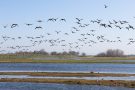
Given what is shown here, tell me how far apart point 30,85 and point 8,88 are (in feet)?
15.2

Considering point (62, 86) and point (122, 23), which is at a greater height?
point (122, 23)

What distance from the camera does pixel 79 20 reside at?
137 feet

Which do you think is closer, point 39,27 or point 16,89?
point 39,27

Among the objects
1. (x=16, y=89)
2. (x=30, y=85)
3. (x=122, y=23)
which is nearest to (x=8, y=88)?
(x=16, y=89)

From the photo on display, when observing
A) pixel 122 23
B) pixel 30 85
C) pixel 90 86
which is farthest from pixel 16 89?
pixel 122 23

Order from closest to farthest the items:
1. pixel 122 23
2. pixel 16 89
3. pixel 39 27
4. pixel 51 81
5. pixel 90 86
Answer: pixel 122 23 < pixel 39 27 < pixel 16 89 < pixel 90 86 < pixel 51 81

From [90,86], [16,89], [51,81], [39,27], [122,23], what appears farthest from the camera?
[51,81]

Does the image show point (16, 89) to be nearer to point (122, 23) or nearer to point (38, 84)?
point (38, 84)

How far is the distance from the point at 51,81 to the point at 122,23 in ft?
62.1

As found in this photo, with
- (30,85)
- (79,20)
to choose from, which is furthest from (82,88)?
(79,20)

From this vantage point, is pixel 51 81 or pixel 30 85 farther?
pixel 51 81

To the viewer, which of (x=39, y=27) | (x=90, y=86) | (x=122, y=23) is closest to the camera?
(x=122, y=23)

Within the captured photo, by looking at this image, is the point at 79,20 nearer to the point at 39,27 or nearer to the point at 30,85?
the point at 39,27

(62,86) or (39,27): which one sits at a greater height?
(39,27)
